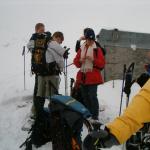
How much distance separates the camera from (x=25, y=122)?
6688mm

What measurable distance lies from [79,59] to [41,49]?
68 cm

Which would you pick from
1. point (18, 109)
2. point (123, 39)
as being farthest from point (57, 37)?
point (123, 39)

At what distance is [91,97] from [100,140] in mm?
3826

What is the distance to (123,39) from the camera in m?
9.67

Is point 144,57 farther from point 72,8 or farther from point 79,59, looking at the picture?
point 72,8

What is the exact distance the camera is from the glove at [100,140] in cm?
233

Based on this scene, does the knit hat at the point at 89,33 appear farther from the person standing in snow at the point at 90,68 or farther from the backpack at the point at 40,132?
the backpack at the point at 40,132

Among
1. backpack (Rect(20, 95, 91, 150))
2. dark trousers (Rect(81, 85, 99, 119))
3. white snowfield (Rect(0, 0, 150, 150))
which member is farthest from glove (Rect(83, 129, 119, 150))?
dark trousers (Rect(81, 85, 99, 119))

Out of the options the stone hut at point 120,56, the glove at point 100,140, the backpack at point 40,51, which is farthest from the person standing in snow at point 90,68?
the glove at point 100,140

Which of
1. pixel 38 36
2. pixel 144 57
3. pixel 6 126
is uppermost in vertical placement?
pixel 38 36

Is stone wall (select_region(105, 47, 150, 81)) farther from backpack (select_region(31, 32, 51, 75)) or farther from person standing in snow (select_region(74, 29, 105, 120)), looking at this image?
backpack (select_region(31, 32, 51, 75))

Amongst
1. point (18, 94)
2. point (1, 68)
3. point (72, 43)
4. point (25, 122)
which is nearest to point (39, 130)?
point (25, 122)

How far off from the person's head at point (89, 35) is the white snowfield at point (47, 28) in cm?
150

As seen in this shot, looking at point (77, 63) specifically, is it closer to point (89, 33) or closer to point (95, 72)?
point (95, 72)
